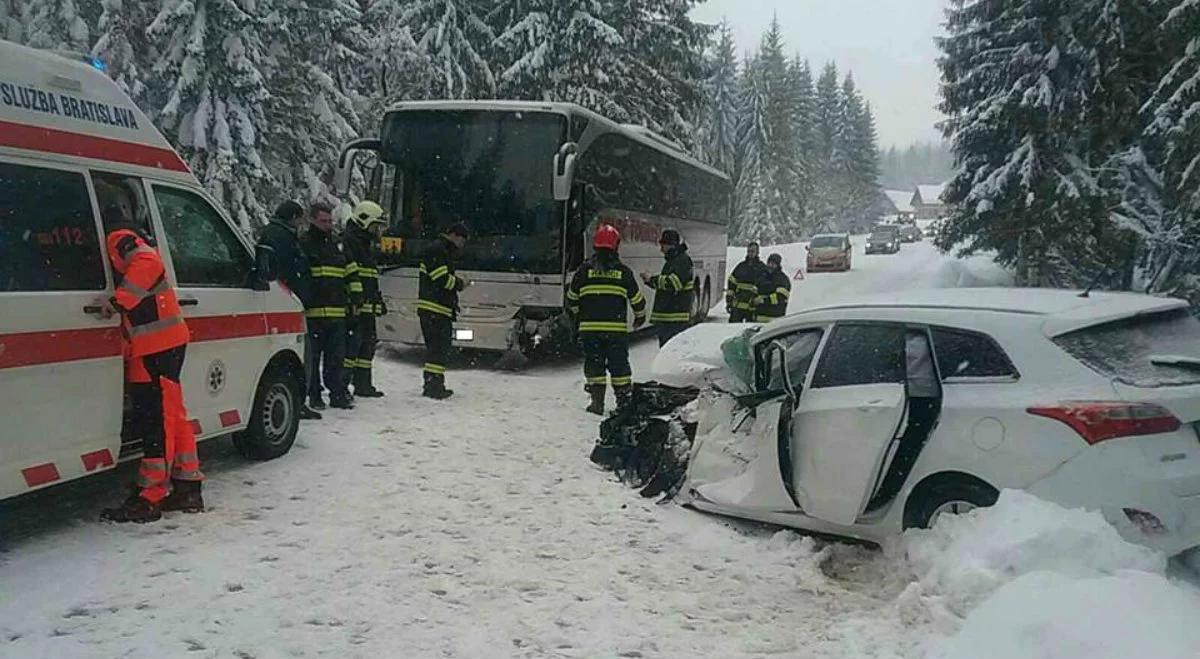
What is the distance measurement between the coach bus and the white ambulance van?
600 cm

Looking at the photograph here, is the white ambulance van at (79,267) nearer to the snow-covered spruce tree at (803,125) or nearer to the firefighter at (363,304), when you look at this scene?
the firefighter at (363,304)

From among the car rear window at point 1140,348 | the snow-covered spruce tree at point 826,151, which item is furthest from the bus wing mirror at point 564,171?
the snow-covered spruce tree at point 826,151

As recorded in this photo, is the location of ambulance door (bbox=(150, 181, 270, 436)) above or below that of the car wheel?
above

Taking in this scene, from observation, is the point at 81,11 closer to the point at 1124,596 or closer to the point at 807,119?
the point at 1124,596

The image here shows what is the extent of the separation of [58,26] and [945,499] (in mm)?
19013

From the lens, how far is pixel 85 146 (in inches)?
210

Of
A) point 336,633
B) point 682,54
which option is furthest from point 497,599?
point 682,54

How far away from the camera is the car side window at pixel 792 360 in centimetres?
588

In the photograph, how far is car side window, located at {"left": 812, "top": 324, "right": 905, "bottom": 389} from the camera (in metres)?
5.34

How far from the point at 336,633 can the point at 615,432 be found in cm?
364

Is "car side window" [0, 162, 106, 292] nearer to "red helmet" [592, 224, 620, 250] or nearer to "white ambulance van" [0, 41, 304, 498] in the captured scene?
"white ambulance van" [0, 41, 304, 498]

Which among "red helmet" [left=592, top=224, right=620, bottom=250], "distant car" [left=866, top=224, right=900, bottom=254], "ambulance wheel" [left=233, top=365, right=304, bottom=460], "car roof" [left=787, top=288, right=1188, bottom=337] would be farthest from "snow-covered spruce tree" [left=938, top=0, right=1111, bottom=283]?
"distant car" [left=866, top=224, right=900, bottom=254]

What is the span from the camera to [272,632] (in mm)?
4180

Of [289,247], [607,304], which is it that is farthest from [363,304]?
[607,304]
